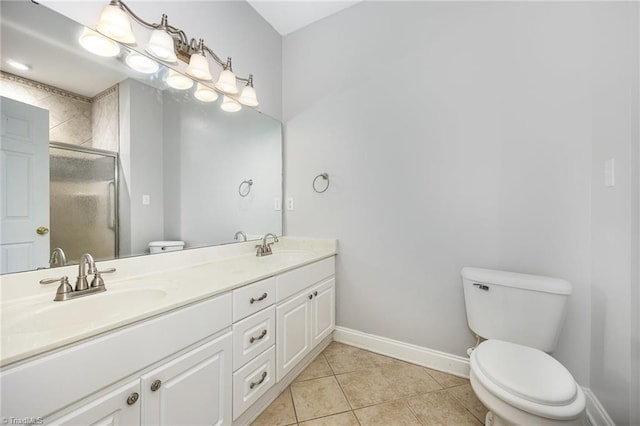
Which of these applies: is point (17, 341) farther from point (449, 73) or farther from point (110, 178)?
point (449, 73)

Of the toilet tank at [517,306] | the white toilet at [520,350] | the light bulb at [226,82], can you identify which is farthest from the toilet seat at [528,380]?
the light bulb at [226,82]

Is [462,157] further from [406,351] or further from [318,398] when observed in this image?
[318,398]

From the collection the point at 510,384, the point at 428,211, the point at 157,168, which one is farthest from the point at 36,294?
the point at 428,211

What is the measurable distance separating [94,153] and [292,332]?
1388 mm

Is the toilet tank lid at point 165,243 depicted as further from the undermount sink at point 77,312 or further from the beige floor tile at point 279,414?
the beige floor tile at point 279,414

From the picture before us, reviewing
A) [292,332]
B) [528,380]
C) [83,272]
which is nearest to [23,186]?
[83,272]

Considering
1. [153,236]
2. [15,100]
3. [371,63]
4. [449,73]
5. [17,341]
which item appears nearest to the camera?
[17,341]

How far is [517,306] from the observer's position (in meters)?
1.30

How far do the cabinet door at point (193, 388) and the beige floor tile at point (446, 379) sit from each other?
1.28 metres

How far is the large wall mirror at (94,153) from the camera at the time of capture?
96cm

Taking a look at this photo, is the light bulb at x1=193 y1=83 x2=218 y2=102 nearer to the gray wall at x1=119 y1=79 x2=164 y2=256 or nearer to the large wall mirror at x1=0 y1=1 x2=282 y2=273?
the large wall mirror at x1=0 y1=1 x2=282 y2=273

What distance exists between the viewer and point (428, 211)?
1.73 m

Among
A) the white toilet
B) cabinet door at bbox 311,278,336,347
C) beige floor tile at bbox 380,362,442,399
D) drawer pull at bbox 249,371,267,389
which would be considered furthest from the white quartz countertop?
the white toilet

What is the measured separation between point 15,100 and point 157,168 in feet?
1.76
